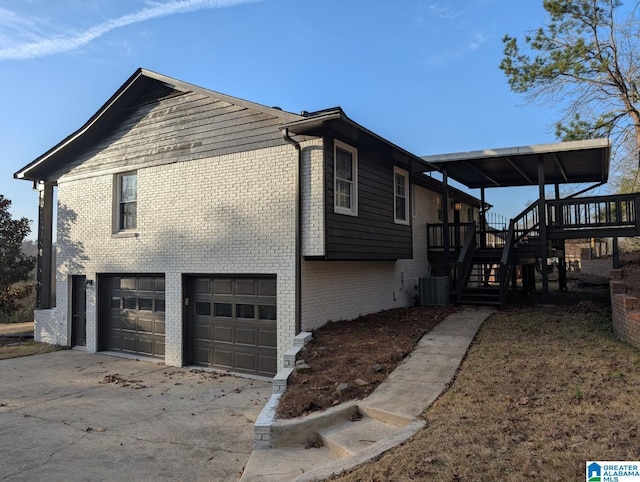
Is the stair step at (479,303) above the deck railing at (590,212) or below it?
below

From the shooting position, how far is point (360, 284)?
10828 millimetres

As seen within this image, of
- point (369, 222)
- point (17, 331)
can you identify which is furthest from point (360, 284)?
point (17, 331)

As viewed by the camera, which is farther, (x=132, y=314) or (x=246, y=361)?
(x=132, y=314)

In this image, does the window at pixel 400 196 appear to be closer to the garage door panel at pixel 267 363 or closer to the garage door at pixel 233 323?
the garage door at pixel 233 323

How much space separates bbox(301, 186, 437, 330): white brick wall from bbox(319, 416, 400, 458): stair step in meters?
3.53

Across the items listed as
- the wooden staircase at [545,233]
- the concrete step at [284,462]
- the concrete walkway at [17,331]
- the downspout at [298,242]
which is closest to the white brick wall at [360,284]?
the downspout at [298,242]

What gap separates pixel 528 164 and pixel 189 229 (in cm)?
1102

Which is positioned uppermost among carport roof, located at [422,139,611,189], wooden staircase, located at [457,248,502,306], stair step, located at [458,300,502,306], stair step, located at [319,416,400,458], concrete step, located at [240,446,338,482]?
carport roof, located at [422,139,611,189]

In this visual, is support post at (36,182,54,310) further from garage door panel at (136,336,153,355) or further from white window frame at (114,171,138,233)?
garage door panel at (136,336,153,355)

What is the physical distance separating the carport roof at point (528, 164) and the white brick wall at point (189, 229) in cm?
680

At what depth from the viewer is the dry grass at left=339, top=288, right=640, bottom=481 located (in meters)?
3.53

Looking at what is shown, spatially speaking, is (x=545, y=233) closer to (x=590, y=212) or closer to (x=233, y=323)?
(x=590, y=212)

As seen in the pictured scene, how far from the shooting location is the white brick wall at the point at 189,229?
348 inches

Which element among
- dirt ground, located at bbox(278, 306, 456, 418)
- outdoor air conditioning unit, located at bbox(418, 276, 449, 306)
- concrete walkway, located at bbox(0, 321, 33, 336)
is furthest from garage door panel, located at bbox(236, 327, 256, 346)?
concrete walkway, located at bbox(0, 321, 33, 336)
